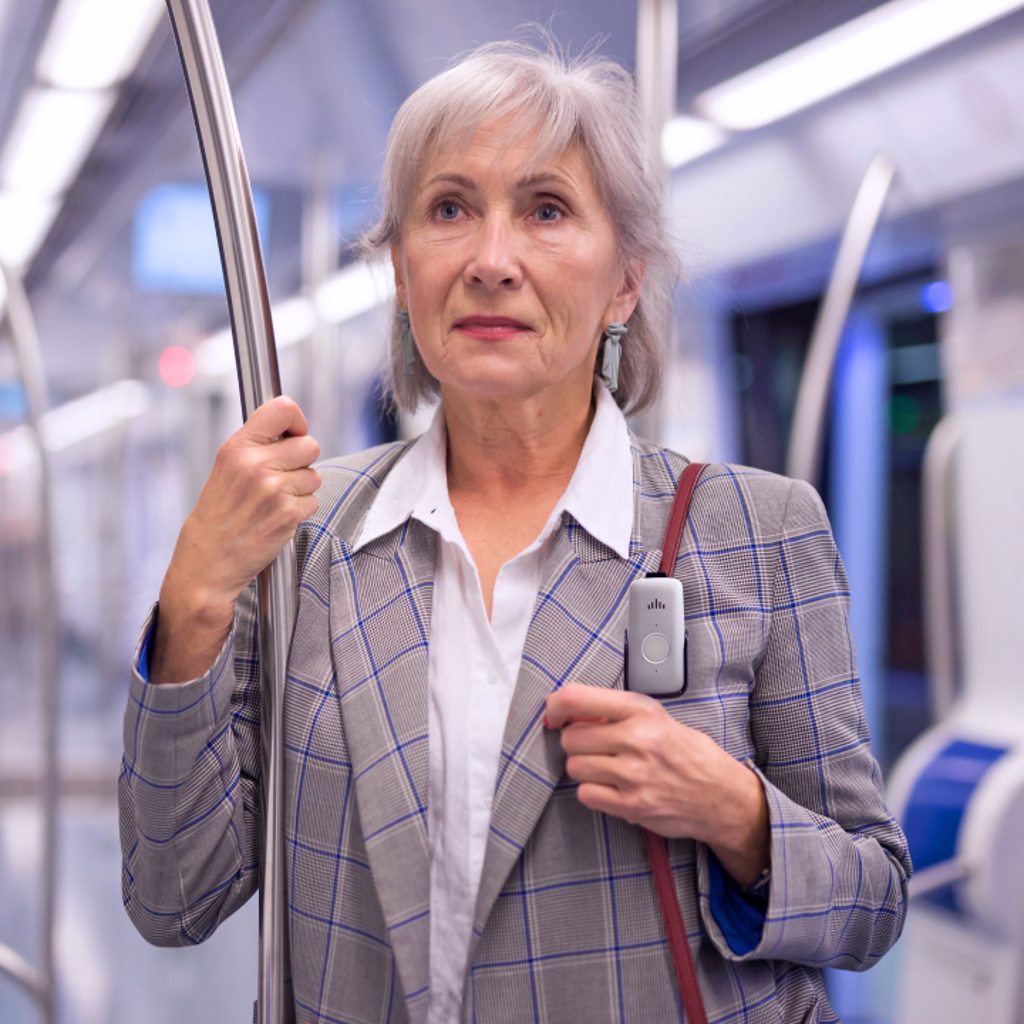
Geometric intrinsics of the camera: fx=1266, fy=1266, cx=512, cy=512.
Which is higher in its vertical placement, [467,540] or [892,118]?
[892,118]

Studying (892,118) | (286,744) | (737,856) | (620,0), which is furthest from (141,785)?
(892,118)

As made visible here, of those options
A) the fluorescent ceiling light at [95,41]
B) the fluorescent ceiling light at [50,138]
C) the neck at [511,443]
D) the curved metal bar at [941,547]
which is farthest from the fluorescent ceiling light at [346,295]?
the neck at [511,443]

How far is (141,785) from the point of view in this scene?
47.8 inches

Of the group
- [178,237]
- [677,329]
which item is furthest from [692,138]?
[178,237]

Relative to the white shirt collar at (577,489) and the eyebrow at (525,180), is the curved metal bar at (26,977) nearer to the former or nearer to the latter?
the white shirt collar at (577,489)

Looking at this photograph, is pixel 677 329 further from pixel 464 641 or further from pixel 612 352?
pixel 464 641

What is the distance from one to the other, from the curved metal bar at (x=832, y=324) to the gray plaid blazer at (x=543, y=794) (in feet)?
6.04

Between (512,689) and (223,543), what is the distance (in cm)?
32

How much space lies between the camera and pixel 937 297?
4539 mm

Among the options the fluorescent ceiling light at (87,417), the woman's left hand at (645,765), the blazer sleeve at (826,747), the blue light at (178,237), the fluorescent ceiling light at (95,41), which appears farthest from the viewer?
the fluorescent ceiling light at (87,417)

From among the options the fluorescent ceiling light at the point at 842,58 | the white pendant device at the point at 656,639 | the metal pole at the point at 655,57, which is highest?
the fluorescent ceiling light at the point at 842,58

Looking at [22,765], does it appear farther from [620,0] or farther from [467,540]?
[467,540]

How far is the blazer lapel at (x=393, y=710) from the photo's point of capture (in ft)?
3.93

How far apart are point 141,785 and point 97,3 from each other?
2621mm
